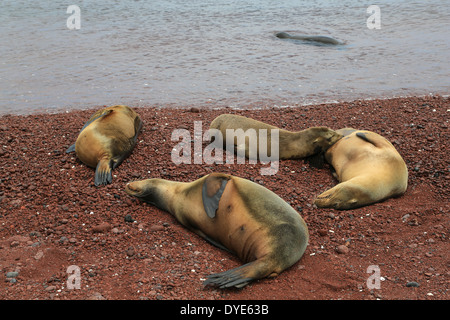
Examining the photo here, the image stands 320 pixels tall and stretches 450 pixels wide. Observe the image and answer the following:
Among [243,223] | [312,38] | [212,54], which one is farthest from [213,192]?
[312,38]

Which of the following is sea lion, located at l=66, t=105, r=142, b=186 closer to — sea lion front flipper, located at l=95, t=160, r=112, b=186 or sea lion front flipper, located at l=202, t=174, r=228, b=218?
sea lion front flipper, located at l=95, t=160, r=112, b=186

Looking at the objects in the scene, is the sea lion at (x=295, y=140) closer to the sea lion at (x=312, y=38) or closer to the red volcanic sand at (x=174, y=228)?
the red volcanic sand at (x=174, y=228)

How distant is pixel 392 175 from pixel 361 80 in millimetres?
3906

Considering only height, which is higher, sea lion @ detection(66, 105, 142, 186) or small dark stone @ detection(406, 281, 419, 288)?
sea lion @ detection(66, 105, 142, 186)

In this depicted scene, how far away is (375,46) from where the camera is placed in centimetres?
1034

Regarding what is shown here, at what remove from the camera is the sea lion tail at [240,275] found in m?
3.26

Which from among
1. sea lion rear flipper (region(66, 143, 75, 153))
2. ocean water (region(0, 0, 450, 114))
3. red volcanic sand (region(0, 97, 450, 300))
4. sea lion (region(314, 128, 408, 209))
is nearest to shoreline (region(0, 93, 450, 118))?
ocean water (region(0, 0, 450, 114))

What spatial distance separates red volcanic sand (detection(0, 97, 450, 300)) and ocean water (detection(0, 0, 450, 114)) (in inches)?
62.1

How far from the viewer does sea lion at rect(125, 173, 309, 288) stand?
11.3 ft

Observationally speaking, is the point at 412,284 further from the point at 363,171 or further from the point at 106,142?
the point at 106,142

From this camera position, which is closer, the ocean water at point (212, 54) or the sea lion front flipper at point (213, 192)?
the sea lion front flipper at point (213, 192)

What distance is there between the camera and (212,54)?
391 inches

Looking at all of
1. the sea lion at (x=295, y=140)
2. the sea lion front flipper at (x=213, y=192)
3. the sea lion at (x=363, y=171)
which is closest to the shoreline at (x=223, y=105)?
the sea lion at (x=295, y=140)

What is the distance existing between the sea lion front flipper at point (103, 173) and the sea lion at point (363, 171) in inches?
77.3
